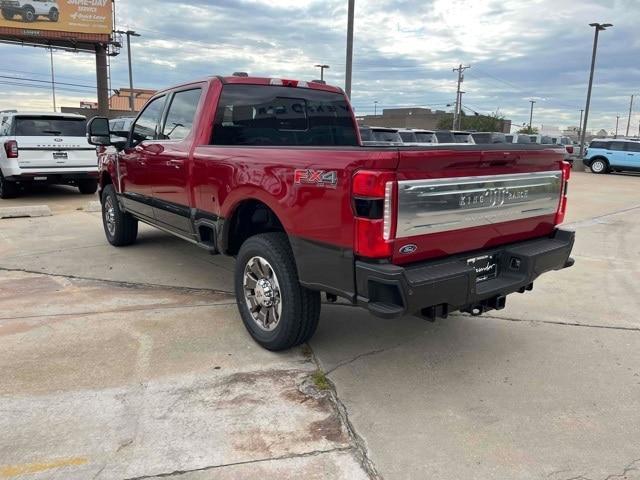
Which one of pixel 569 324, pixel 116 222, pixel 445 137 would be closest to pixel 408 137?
pixel 445 137

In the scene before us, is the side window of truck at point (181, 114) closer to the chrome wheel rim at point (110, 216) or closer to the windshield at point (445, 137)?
the chrome wheel rim at point (110, 216)

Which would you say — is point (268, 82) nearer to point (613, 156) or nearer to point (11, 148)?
point (11, 148)

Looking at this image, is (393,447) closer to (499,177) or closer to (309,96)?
(499,177)

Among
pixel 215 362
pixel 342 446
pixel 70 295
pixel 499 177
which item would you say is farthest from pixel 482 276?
pixel 70 295

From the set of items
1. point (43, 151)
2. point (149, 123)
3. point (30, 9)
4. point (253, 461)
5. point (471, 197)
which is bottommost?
point (253, 461)

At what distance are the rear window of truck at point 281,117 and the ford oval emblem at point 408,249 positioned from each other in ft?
7.25

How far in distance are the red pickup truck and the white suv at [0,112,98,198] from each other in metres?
7.05

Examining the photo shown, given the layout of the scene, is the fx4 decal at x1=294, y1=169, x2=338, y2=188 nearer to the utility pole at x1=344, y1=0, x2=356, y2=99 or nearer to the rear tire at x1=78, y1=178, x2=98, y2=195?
the utility pole at x1=344, y1=0, x2=356, y2=99

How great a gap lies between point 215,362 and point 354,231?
154 cm

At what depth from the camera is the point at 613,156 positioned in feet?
83.6

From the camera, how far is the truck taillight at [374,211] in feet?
9.39

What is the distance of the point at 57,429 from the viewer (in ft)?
9.75

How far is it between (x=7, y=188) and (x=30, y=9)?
3099 centimetres

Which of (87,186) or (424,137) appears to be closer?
(87,186)
